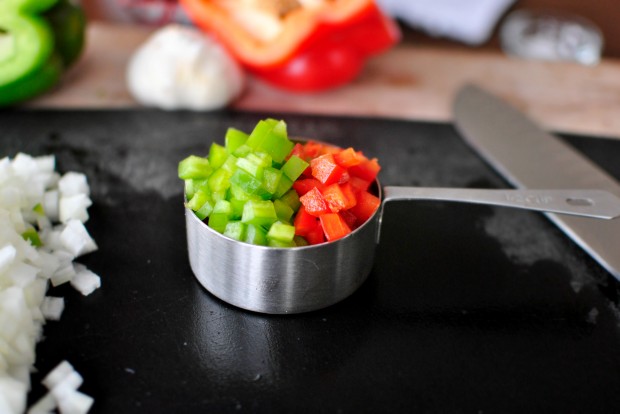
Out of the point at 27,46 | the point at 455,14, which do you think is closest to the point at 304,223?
the point at 27,46

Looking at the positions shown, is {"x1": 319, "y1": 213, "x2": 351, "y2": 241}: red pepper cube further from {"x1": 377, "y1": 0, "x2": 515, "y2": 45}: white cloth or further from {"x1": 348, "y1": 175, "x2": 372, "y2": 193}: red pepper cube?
{"x1": 377, "y1": 0, "x2": 515, "y2": 45}: white cloth

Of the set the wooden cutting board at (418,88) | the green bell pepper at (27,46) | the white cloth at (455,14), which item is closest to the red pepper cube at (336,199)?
the wooden cutting board at (418,88)

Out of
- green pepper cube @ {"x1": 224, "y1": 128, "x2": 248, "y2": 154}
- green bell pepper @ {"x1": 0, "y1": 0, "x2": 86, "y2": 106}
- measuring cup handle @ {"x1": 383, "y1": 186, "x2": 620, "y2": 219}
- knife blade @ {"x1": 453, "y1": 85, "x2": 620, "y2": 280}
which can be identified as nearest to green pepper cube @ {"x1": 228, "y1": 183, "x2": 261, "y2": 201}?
green pepper cube @ {"x1": 224, "y1": 128, "x2": 248, "y2": 154}

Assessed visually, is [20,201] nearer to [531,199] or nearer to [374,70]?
[531,199]

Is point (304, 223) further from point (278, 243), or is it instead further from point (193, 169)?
point (193, 169)

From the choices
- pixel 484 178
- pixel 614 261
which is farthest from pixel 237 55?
pixel 614 261
